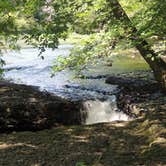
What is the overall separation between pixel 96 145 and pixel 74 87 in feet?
36.9

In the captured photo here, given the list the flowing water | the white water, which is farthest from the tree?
the white water

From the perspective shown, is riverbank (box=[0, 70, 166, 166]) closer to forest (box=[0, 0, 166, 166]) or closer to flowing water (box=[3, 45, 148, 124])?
forest (box=[0, 0, 166, 166])

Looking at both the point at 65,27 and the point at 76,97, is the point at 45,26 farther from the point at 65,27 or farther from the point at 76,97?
the point at 76,97

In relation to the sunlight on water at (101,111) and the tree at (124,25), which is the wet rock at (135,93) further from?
the tree at (124,25)

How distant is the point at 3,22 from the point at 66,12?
2.41 m

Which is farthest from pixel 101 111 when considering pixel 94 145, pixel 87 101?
pixel 94 145

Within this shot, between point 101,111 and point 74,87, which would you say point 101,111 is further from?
point 74,87

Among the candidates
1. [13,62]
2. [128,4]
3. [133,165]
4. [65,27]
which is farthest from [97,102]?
[13,62]

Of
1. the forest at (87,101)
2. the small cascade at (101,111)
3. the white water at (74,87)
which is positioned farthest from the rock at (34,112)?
the white water at (74,87)

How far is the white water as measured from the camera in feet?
59.4

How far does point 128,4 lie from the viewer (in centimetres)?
1255

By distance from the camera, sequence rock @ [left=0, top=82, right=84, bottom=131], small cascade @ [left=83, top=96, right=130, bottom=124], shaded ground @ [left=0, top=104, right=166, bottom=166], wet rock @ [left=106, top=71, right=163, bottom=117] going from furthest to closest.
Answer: small cascade @ [left=83, top=96, right=130, bottom=124]
wet rock @ [left=106, top=71, right=163, bottom=117]
rock @ [left=0, top=82, right=84, bottom=131]
shaded ground @ [left=0, top=104, right=166, bottom=166]

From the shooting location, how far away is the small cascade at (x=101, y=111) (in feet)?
58.4

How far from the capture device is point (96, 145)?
12.0 metres
